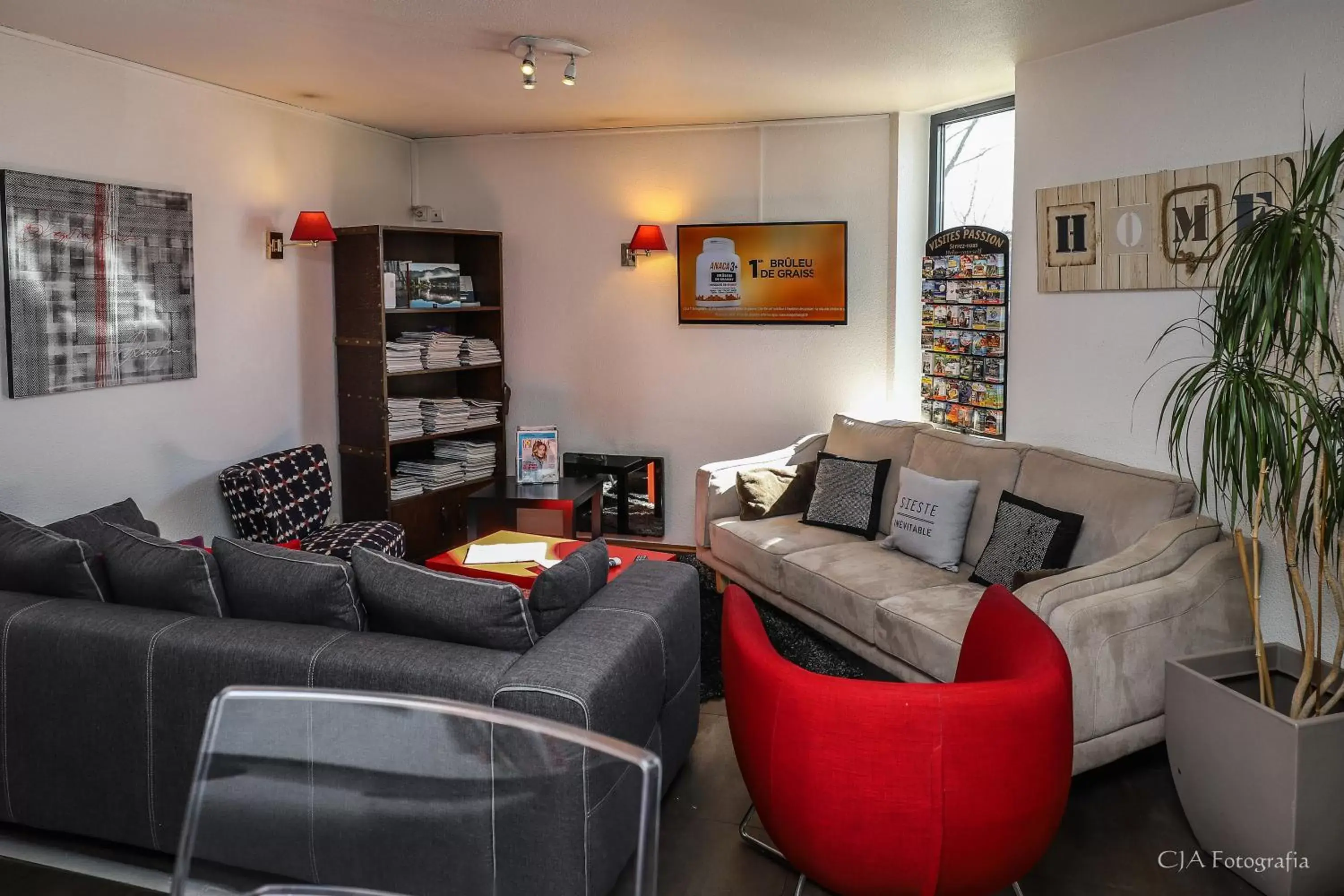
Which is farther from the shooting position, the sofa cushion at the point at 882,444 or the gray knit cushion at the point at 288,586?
the sofa cushion at the point at 882,444

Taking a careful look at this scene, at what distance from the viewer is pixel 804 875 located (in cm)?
252

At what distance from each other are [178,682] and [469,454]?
12.1ft

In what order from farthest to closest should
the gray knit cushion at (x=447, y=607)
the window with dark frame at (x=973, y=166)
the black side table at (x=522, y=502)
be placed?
1. the black side table at (x=522, y=502)
2. the window with dark frame at (x=973, y=166)
3. the gray knit cushion at (x=447, y=607)

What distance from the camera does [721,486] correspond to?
5.28 m

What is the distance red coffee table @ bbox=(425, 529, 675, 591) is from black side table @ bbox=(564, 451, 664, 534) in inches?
61.2

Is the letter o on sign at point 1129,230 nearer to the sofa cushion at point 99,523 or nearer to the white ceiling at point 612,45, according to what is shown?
the white ceiling at point 612,45

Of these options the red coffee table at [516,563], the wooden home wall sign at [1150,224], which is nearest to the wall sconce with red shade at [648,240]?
the red coffee table at [516,563]

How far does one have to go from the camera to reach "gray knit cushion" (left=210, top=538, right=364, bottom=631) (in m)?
2.67

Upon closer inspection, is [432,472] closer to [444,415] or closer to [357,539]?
[444,415]

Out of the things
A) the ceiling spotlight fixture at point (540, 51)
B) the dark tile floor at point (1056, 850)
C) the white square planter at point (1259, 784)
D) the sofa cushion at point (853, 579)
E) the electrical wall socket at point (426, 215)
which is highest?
the ceiling spotlight fixture at point (540, 51)

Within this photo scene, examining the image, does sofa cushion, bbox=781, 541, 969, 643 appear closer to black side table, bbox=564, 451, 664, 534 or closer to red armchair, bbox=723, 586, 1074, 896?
red armchair, bbox=723, 586, 1074, 896

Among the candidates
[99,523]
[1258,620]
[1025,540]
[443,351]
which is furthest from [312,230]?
[1258,620]

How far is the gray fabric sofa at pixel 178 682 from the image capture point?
2406 millimetres

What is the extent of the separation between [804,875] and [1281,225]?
6.75 ft
